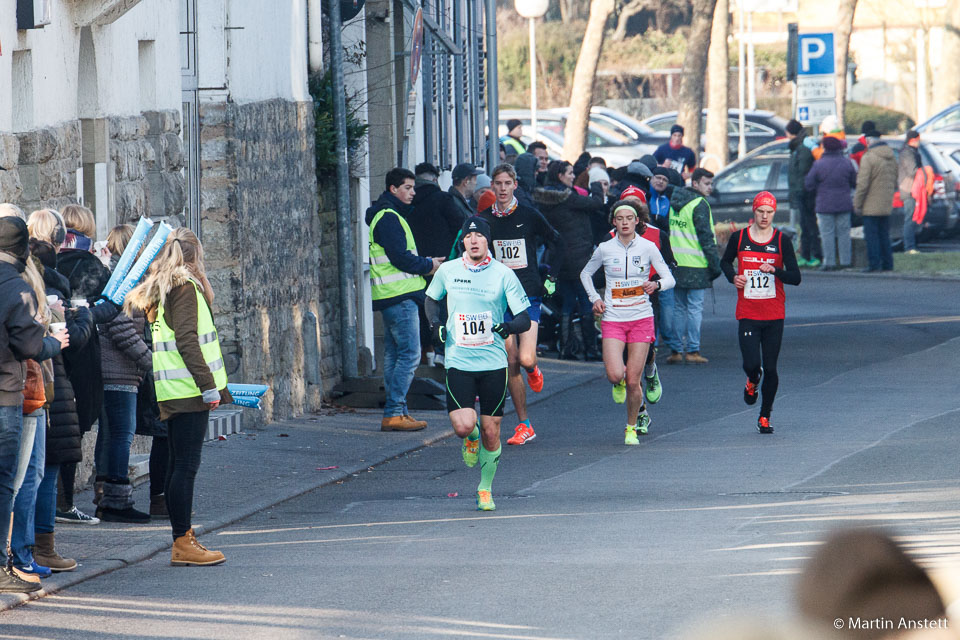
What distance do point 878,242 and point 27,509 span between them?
19.4 metres

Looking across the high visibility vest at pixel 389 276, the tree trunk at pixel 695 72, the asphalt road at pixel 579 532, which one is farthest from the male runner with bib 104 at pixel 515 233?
the tree trunk at pixel 695 72

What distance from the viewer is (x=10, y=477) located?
684 cm

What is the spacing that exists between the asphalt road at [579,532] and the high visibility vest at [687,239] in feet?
7.45

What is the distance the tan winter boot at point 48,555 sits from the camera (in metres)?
7.34

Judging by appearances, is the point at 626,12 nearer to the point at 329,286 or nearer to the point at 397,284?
the point at 329,286

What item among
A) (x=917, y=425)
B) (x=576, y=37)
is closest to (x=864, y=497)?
(x=917, y=425)

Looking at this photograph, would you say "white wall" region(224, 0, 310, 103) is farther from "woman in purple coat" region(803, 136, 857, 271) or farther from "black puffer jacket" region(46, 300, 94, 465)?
"woman in purple coat" region(803, 136, 857, 271)

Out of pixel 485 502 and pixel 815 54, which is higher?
pixel 815 54

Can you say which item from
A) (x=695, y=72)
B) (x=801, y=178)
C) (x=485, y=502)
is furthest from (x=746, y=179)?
(x=485, y=502)

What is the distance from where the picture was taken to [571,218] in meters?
16.1

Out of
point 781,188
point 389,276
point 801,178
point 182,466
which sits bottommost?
point 182,466

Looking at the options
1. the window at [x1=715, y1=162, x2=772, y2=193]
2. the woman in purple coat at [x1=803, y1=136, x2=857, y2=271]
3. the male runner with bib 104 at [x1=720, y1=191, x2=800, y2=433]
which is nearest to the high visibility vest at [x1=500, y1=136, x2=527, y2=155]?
the woman in purple coat at [x1=803, y1=136, x2=857, y2=271]

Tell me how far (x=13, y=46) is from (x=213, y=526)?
9.37 feet

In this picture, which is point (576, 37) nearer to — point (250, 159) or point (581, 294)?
point (581, 294)
